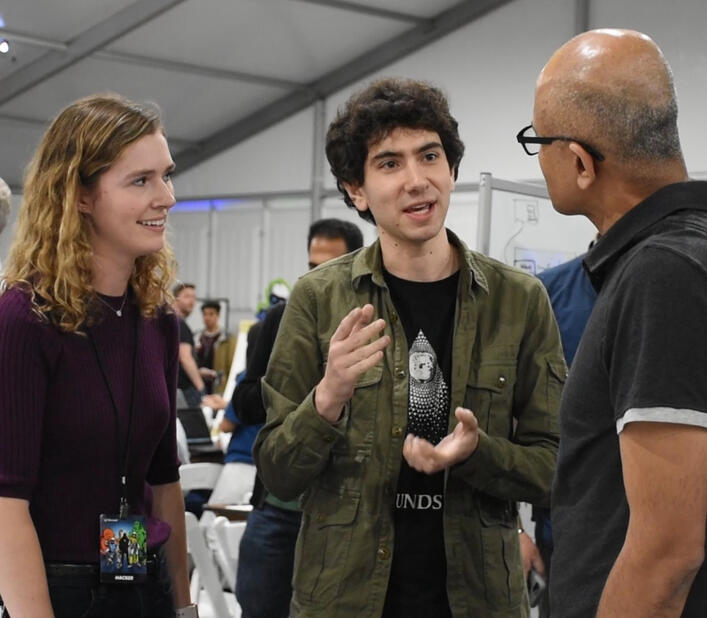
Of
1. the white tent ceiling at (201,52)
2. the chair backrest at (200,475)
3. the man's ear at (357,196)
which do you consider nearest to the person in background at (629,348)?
the man's ear at (357,196)

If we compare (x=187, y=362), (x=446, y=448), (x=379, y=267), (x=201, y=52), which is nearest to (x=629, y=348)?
(x=446, y=448)

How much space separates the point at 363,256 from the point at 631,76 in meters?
0.89

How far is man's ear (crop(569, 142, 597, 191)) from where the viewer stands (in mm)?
1660

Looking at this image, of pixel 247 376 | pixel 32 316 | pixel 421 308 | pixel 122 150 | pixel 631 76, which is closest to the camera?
pixel 631 76

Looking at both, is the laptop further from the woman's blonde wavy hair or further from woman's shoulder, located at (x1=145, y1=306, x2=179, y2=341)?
the woman's blonde wavy hair

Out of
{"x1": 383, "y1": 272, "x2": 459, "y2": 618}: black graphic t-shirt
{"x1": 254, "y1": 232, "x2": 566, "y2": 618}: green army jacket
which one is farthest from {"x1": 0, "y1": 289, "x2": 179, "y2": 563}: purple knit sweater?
{"x1": 383, "y1": 272, "x2": 459, "y2": 618}: black graphic t-shirt

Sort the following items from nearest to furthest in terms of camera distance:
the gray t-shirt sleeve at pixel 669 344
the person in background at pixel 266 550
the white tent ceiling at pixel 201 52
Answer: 1. the gray t-shirt sleeve at pixel 669 344
2. the person in background at pixel 266 550
3. the white tent ceiling at pixel 201 52

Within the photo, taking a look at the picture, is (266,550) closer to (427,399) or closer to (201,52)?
(427,399)

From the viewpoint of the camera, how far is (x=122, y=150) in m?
2.18

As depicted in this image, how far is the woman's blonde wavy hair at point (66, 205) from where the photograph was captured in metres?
2.10

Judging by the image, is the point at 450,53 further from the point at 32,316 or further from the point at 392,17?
the point at 32,316

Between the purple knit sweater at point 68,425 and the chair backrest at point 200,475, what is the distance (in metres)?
3.53

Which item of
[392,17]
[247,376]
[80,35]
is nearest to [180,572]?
[247,376]

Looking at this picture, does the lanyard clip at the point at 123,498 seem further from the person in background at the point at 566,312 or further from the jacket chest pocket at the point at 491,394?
the person in background at the point at 566,312
